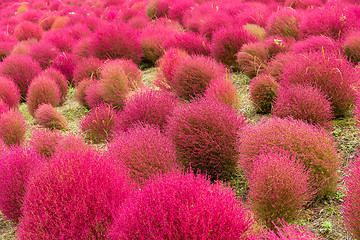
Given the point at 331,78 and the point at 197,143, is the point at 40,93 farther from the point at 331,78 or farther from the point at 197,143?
the point at 331,78

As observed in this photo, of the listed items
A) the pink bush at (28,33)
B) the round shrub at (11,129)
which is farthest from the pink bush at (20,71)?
the pink bush at (28,33)

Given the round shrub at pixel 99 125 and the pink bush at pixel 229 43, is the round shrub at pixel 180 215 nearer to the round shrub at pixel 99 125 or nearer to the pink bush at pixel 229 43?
the round shrub at pixel 99 125

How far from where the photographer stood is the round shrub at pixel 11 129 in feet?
9.86

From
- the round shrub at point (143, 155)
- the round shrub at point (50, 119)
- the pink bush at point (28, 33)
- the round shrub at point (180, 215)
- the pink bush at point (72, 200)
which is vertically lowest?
the pink bush at point (28, 33)

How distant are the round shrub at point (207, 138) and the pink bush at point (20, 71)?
306 centimetres

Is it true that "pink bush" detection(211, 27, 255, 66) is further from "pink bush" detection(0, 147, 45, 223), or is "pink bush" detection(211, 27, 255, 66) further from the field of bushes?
"pink bush" detection(0, 147, 45, 223)

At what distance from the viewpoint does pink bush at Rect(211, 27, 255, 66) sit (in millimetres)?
3846

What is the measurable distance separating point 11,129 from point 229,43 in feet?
8.71

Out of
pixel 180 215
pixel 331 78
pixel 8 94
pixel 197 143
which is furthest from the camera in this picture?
pixel 8 94

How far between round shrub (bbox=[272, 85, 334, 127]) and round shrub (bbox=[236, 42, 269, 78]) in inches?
44.3

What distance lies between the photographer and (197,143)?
6.99 ft

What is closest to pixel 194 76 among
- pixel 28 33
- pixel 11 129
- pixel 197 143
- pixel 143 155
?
pixel 197 143

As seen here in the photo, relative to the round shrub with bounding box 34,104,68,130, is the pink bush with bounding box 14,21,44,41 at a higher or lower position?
lower

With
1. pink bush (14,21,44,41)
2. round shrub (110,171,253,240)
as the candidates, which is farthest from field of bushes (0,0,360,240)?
pink bush (14,21,44,41)
